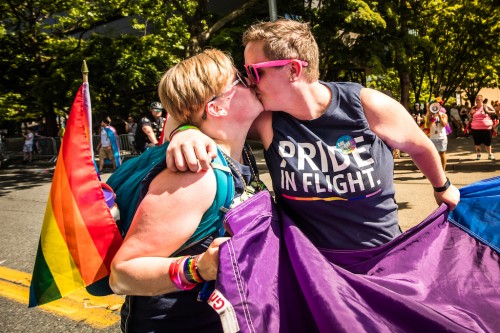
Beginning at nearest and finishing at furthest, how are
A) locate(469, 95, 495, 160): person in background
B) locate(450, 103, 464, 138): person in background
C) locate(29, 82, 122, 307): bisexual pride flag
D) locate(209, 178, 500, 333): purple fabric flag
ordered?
locate(209, 178, 500, 333): purple fabric flag, locate(29, 82, 122, 307): bisexual pride flag, locate(469, 95, 495, 160): person in background, locate(450, 103, 464, 138): person in background

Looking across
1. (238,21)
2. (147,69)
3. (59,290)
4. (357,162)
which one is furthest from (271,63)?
(147,69)

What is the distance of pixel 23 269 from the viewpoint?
175 inches

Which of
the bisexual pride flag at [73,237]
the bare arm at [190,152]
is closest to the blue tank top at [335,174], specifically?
the bare arm at [190,152]

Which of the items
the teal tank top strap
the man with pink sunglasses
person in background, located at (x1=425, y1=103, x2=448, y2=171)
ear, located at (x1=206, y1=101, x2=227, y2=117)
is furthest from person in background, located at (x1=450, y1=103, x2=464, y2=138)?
the teal tank top strap

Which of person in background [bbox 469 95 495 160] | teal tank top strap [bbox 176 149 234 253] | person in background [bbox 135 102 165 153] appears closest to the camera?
teal tank top strap [bbox 176 149 234 253]

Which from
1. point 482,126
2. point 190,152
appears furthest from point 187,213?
point 482,126

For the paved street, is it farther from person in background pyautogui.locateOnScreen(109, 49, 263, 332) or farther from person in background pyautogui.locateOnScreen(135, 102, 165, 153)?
person in background pyautogui.locateOnScreen(135, 102, 165, 153)

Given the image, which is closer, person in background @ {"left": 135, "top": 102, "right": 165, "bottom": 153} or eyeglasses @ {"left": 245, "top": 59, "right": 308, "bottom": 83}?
eyeglasses @ {"left": 245, "top": 59, "right": 308, "bottom": 83}

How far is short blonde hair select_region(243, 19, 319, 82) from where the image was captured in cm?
166

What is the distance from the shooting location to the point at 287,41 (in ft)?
5.49

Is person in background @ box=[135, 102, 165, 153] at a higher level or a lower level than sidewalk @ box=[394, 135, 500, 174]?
higher

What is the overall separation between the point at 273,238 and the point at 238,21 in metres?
13.5

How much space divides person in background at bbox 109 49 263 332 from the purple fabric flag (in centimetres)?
10

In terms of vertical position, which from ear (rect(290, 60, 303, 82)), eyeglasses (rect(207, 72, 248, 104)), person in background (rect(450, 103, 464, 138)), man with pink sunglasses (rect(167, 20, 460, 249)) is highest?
ear (rect(290, 60, 303, 82))
